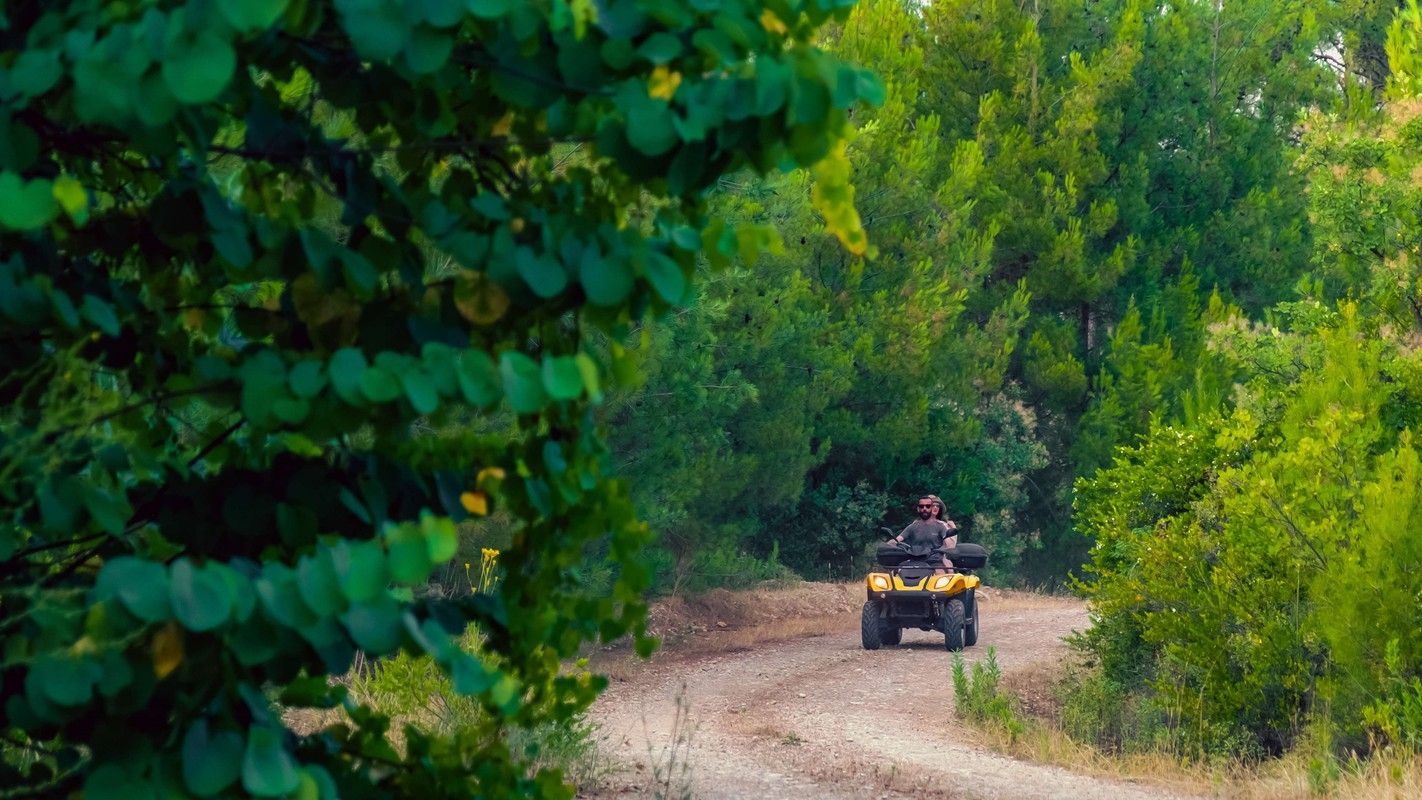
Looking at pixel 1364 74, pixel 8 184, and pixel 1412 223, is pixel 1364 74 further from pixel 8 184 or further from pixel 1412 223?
pixel 8 184

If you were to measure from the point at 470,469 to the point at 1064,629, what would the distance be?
1851 centimetres

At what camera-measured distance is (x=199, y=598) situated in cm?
163

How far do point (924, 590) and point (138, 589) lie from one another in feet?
50.1

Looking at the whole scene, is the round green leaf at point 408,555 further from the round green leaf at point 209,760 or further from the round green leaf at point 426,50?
the round green leaf at point 426,50

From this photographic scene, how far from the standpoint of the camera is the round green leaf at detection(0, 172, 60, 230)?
1.64m

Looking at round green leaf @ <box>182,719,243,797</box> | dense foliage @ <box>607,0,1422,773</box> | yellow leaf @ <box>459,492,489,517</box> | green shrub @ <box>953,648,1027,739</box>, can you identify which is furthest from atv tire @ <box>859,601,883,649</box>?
round green leaf @ <box>182,719,243,797</box>

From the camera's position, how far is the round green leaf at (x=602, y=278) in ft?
6.54

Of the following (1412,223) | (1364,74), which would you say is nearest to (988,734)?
(1412,223)

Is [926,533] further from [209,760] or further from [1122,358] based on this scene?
[209,760]

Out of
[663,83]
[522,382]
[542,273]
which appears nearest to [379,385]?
[522,382]

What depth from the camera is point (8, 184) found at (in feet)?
5.44

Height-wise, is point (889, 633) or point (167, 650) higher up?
point (167, 650)

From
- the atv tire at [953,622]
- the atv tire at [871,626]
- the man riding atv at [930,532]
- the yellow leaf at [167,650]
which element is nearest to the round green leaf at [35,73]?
the yellow leaf at [167,650]

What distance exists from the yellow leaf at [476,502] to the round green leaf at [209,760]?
477mm
